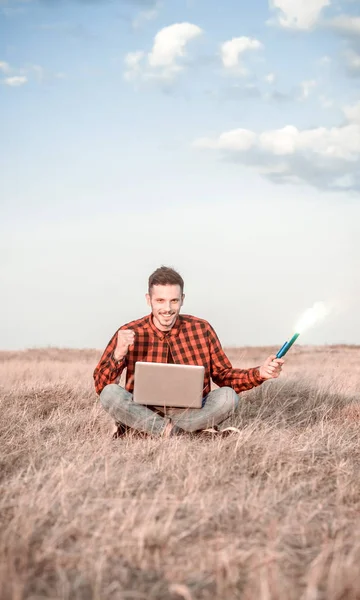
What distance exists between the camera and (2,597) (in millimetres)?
2697

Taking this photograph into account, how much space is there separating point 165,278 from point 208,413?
1.40 m

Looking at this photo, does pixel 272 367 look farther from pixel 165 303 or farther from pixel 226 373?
pixel 165 303

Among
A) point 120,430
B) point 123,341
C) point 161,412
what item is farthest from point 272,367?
point 120,430

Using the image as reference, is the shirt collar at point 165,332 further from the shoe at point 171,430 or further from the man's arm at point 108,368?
the shoe at point 171,430

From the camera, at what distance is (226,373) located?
635 cm

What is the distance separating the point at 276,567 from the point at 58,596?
1.05m

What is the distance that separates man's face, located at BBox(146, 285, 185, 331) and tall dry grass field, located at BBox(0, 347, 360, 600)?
1188 millimetres

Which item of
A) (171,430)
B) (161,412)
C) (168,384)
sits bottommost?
(171,430)

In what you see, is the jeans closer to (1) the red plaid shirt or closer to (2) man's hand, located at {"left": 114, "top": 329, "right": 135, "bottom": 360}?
(1) the red plaid shirt

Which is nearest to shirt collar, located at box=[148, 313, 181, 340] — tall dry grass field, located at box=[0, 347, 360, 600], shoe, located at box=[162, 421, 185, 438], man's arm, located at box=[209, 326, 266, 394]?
man's arm, located at box=[209, 326, 266, 394]

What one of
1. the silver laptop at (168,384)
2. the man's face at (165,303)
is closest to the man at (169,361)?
the man's face at (165,303)

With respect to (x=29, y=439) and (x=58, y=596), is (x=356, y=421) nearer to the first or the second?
(x=29, y=439)

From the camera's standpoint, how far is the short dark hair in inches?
234

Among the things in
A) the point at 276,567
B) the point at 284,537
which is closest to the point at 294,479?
the point at 284,537
